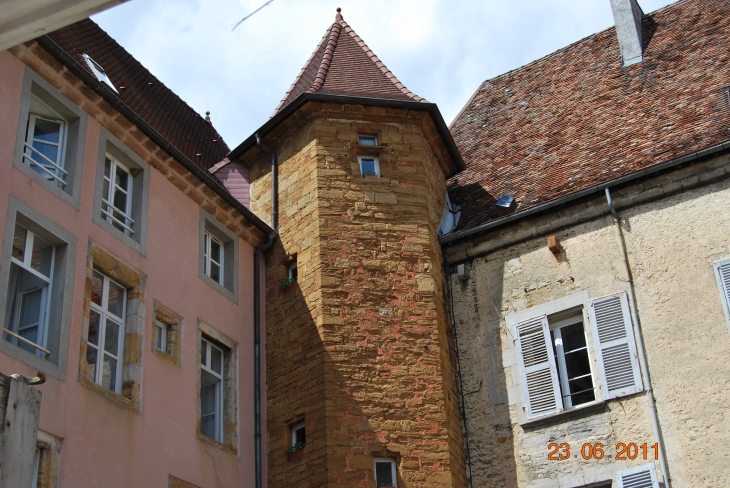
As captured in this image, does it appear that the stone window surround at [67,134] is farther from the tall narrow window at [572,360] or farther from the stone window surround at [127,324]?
the tall narrow window at [572,360]

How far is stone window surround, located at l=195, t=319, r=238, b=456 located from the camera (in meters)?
10.6

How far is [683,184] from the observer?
35.9 ft

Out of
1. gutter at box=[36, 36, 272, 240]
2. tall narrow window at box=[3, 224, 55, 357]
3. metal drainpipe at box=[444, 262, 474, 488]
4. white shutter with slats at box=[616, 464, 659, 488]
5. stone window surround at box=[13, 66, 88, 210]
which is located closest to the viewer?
tall narrow window at box=[3, 224, 55, 357]

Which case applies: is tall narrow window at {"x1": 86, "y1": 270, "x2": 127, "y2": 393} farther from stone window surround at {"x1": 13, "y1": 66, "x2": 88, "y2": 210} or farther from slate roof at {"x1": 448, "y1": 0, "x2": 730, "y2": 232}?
slate roof at {"x1": 448, "y1": 0, "x2": 730, "y2": 232}

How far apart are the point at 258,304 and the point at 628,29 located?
7430mm

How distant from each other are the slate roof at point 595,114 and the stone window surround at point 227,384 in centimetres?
331

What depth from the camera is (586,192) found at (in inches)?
448

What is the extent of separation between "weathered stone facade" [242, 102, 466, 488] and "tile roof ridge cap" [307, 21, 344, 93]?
18.6 inches

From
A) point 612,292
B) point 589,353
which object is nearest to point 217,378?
point 589,353

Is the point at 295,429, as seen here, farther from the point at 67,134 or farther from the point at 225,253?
the point at 67,134

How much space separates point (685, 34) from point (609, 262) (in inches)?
206

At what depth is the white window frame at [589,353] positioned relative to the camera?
10.3 metres

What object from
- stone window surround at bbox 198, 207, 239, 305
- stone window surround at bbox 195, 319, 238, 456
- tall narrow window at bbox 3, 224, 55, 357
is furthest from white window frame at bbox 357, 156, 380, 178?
tall narrow window at bbox 3, 224, 55, 357

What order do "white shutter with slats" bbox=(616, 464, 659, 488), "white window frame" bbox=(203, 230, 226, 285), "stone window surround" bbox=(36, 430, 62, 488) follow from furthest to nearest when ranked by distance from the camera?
1. "white window frame" bbox=(203, 230, 226, 285)
2. "white shutter with slats" bbox=(616, 464, 659, 488)
3. "stone window surround" bbox=(36, 430, 62, 488)
